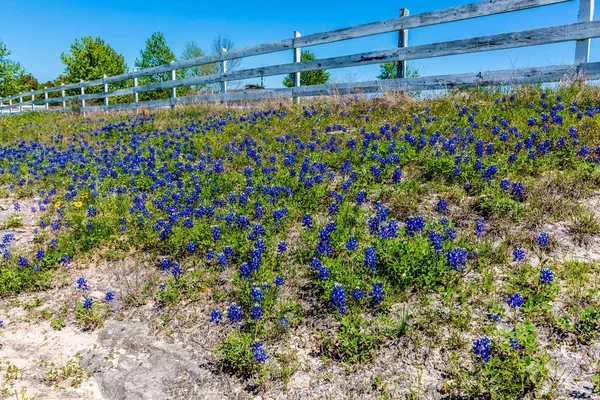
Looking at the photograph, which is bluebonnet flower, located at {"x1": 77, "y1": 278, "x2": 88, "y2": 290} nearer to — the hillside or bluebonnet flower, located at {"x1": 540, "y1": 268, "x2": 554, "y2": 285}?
the hillside

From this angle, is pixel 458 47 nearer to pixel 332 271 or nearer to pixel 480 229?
pixel 480 229

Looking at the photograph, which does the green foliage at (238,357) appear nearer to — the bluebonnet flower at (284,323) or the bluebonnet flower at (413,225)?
the bluebonnet flower at (284,323)

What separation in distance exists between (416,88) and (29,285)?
360 inches

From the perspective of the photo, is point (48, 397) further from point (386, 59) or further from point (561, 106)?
point (386, 59)

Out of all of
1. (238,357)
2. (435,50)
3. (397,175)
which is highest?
(435,50)

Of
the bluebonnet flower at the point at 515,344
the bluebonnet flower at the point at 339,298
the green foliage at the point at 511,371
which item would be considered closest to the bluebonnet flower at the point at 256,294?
the bluebonnet flower at the point at 339,298

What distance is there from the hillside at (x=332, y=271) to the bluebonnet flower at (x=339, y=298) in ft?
0.07

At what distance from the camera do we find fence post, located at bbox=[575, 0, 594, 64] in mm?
8055

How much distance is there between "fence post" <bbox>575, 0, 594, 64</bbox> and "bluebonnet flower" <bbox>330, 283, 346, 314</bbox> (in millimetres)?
7896

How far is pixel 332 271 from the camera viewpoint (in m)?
4.11

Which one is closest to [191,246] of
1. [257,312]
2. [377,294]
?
[257,312]

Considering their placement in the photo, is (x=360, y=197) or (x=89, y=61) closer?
(x=360, y=197)

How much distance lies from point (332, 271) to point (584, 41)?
7.74 metres

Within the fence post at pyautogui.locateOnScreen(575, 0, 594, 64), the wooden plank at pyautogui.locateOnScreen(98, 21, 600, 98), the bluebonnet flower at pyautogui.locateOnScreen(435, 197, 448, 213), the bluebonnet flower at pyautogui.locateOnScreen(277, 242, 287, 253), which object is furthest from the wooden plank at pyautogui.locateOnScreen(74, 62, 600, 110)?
the bluebonnet flower at pyautogui.locateOnScreen(277, 242, 287, 253)
